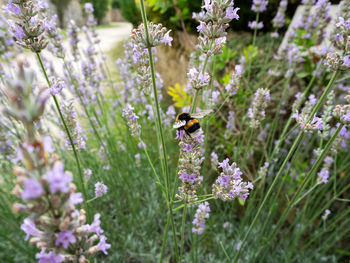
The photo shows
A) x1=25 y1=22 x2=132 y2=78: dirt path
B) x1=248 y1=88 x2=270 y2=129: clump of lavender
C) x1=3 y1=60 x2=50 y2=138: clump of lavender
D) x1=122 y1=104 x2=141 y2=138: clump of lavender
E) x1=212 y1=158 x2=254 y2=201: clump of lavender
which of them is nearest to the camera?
x1=3 y1=60 x2=50 y2=138: clump of lavender

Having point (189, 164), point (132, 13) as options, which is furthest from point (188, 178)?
point (132, 13)

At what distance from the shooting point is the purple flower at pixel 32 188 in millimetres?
448

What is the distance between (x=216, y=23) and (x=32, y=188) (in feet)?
2.62

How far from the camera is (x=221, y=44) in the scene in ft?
3.13

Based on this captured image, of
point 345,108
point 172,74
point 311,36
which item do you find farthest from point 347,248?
point 172,74

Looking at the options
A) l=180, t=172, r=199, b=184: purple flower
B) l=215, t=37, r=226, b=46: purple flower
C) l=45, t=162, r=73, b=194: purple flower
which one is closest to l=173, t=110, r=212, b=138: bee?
l=180, t=172, r=199, b=184: purple flower

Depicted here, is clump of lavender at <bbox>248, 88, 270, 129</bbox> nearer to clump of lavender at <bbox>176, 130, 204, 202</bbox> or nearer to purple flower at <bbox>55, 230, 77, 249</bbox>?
clump of lavender at <bbox>176, 130, 204, 202</bbox>

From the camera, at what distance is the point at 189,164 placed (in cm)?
96

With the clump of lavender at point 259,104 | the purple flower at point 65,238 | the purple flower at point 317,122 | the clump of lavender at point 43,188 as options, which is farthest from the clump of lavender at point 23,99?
the clump of lavender at point 259,104

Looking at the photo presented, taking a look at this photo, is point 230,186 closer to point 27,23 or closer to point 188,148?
point 188,148

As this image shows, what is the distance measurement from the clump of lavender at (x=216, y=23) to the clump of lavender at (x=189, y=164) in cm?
36

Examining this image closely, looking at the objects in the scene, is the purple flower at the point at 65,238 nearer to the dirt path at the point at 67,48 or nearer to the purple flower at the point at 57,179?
the purple flower at the point at 57,179

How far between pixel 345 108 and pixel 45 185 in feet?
4.08

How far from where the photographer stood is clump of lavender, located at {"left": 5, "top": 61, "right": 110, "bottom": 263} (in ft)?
1.43
